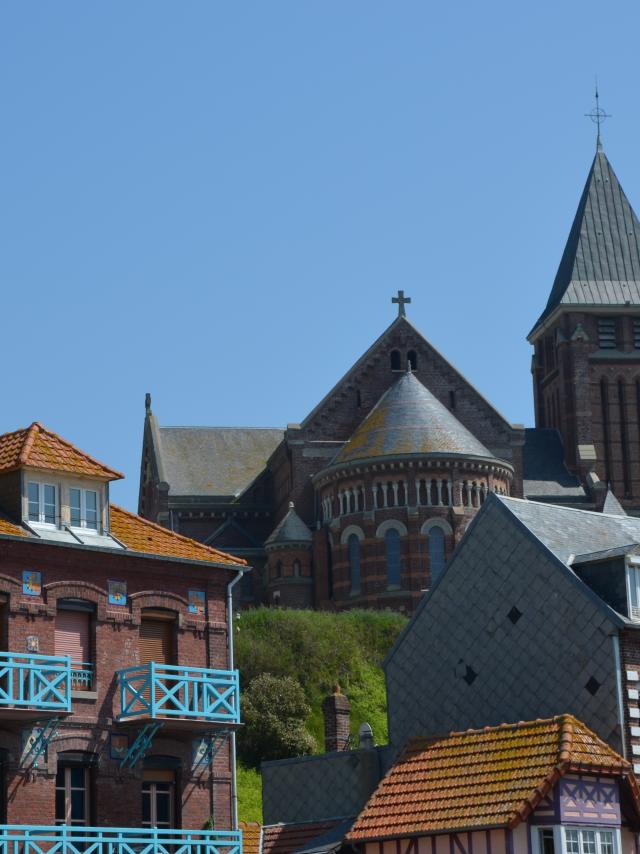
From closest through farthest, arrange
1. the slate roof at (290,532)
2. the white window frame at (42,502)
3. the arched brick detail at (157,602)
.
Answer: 1. the white window frame at (42,502)
2. the arched brick detail at (157,602)
3. the slate roof at (290,532)

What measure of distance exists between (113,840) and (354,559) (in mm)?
50224

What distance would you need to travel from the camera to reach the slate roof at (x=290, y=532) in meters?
85.1

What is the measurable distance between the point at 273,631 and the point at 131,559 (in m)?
32.6

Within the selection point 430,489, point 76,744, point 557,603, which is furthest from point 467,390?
point 76,744

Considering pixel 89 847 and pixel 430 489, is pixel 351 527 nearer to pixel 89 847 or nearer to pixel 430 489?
pixel 430 489

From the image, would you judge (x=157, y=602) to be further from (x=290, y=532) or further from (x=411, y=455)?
(x=290, y=532)

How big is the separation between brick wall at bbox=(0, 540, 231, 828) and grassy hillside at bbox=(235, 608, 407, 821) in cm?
2589

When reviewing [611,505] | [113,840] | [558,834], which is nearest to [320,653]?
[611,505]

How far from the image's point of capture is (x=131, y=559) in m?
36.2

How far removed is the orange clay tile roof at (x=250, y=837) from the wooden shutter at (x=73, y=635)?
6.41m

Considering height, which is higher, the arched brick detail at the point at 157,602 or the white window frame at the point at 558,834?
the arched brick detail at the point at 157,602

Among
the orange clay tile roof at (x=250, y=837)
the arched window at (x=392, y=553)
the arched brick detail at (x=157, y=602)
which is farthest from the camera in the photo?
the arched window at (x=392, y=553)

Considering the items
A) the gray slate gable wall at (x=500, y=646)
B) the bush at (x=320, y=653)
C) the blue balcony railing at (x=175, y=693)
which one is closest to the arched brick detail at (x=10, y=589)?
the blue balcony railing at (x=175, y=693)

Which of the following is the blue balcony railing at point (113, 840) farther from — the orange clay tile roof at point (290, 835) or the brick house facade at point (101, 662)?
the orange clay tile roof at point (290, 835)
